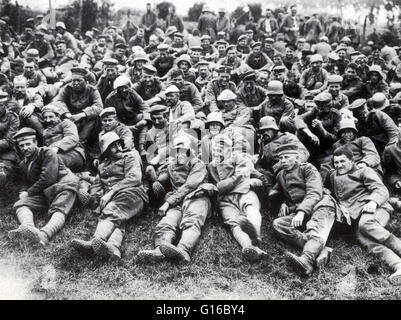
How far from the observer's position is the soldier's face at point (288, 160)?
7.06 m

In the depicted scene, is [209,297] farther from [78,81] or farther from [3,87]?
[3,87]

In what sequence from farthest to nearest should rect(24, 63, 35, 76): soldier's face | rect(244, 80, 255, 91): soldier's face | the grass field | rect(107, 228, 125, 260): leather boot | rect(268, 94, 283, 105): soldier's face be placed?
rect(24, 63, 35, 76): soldier's face, rect(244, 80, 255, 91): soldier's face, rect(268, 94, 283, 105): soldier's face, rect(107, 228, 125, 260): leather boot, the grass field

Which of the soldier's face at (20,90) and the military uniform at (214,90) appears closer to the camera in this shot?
the soldier's face at (20,90)

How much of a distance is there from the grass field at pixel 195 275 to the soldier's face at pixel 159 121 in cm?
256

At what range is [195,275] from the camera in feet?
20.4

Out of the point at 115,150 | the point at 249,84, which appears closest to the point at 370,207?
the point at 115,150

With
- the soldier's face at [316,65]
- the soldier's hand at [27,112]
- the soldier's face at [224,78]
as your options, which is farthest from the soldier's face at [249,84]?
the soldier's hand at [27,112]

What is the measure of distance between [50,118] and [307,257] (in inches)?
204

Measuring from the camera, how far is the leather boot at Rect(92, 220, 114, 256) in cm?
622

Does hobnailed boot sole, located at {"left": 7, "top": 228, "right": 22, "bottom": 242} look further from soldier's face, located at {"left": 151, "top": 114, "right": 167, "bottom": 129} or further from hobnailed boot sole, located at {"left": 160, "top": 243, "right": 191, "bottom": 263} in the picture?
soldier's face, located at {"left": 151, "top": 114, "right": 167, "bottom": 129}

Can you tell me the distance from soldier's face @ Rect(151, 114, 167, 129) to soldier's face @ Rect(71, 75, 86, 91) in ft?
6.21

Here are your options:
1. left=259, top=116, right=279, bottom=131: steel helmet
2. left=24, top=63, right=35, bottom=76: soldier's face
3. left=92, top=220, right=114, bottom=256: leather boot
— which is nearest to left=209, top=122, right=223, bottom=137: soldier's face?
left=259, top=116, right=279, bottom=131: steel helmet

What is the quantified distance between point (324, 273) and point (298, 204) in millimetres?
1216

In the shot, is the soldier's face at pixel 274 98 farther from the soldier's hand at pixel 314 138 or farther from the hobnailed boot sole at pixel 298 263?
the hobnailed boot sole at pixel 298 263
